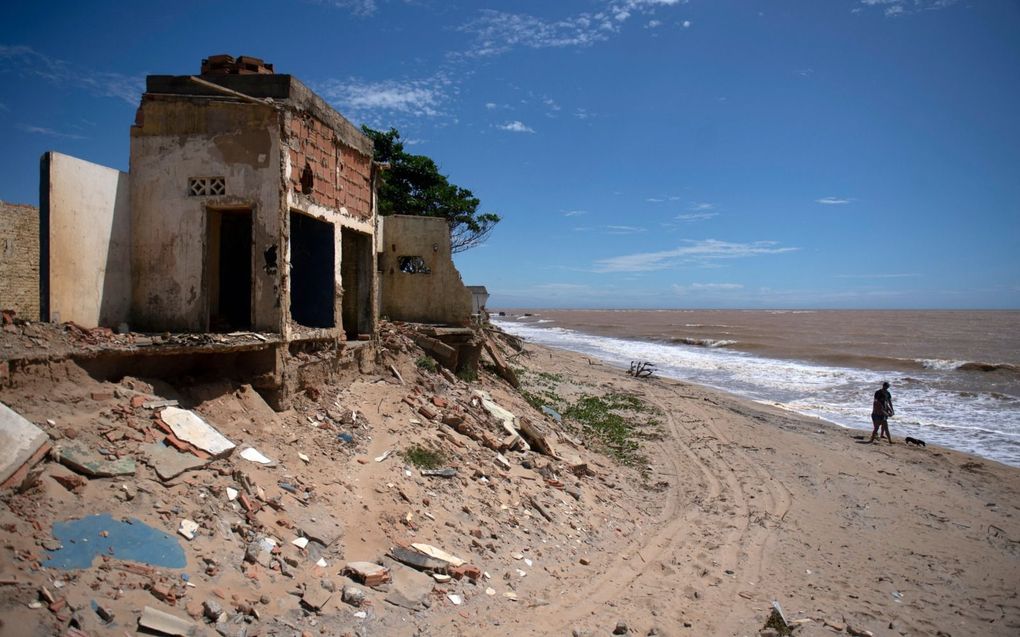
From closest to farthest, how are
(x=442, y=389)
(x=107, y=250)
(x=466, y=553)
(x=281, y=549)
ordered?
(x=281, y=549)
(x=466, y=553)
(x=107, y=250)
(x=442, y=389)

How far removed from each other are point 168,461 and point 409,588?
2.27 metres

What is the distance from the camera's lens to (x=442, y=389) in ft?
33.1

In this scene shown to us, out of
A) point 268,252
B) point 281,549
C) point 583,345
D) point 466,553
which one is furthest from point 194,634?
point 583,345

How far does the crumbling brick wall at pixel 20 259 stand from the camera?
6.46 metres

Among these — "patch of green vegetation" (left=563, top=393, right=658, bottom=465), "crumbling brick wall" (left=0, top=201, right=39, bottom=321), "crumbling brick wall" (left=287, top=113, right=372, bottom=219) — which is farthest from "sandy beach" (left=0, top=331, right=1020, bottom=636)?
"crumbling brick wall" (left=287, top=113, right=372, bottom=219)

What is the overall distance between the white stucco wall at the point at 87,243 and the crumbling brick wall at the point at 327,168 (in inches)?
77.8

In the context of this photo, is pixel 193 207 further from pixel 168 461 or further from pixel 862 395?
pixel 862 395

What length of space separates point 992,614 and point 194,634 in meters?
7.53

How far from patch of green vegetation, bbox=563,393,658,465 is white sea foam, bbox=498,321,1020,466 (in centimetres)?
624

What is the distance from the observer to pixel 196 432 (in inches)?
216

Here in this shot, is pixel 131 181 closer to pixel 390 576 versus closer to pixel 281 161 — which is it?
pixel 281 161

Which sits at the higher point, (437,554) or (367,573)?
(367,573)

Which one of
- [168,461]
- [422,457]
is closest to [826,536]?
[422,457]

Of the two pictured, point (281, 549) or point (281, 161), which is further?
point (281, 161)
